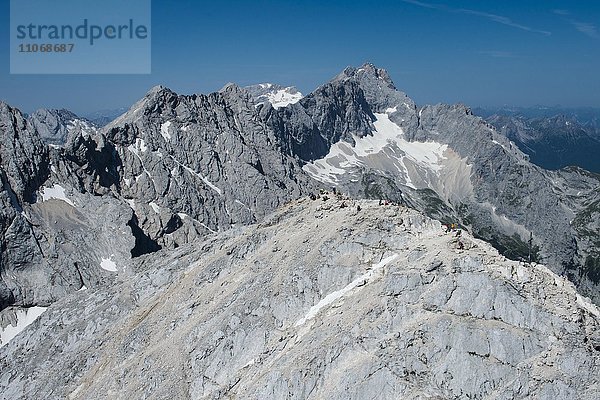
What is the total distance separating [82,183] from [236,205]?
189ft

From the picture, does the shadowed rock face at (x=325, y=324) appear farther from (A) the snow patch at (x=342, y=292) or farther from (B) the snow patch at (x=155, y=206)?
(B) the snow patch at (x=155, y=206)

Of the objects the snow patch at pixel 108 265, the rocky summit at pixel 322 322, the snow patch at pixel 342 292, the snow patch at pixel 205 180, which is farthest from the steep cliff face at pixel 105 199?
the snow patch at pixel 342 292

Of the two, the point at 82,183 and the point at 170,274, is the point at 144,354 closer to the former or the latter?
the point at 170,274

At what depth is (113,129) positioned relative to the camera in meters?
179

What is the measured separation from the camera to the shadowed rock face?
42.2m

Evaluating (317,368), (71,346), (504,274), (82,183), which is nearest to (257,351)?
(317,368)

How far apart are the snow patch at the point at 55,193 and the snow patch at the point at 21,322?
31.8 meters

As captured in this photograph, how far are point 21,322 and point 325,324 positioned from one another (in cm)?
8370

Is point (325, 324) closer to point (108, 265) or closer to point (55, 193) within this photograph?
point (108, 265)

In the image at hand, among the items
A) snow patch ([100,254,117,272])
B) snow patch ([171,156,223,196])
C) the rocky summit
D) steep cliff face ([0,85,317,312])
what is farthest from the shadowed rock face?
snow patch ([171,156,223,196])

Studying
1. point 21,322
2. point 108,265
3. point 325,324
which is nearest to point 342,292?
point 325,324

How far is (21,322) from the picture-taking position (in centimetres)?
10894

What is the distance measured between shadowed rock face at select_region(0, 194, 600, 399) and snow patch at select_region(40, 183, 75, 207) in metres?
58.9

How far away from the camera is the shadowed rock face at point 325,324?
4222 cm
